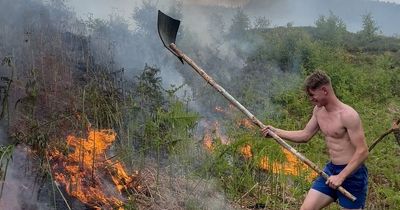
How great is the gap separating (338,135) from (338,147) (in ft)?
0.36

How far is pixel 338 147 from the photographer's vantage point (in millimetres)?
4125

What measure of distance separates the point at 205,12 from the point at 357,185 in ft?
39.7

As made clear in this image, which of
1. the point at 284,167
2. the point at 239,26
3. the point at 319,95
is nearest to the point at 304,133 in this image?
the point at 319,95

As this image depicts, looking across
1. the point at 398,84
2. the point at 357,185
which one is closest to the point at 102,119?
the point at 357,185

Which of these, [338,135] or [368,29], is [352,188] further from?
[368,29]

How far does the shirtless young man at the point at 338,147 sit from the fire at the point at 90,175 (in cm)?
216

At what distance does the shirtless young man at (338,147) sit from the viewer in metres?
3.95

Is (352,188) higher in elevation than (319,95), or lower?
lower

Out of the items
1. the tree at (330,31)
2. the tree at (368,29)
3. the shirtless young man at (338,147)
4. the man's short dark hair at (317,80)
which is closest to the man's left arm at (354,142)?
the shirtless young man at (338,147)

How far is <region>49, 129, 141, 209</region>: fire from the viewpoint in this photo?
16.8 ft

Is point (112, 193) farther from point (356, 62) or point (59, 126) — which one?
point (356, 62)

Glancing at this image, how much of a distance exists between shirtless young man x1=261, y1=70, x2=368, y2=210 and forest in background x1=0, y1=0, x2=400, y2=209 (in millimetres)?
1314

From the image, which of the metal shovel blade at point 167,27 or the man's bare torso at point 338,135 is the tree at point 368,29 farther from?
the metal shovel blade at point 167,27

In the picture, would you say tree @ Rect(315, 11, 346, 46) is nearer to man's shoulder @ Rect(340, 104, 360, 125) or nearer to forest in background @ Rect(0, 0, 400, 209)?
forest in background @ Rect(0, 0, 400, 209)
